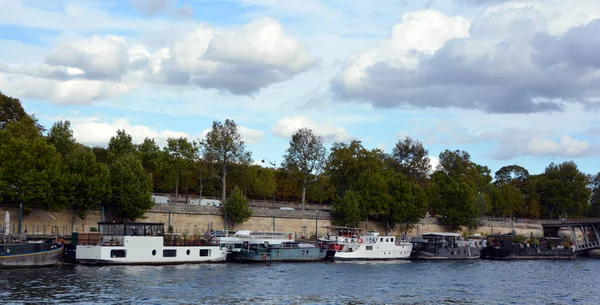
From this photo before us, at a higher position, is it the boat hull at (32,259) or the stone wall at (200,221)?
the stone wall at (200,221)

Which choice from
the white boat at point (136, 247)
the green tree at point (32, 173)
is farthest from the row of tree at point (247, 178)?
Result: the white boat at point (136, 247)

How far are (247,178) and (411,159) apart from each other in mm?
56651

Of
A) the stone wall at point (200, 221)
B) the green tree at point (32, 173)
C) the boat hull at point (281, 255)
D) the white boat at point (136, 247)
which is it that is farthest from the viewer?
the stone wall at point (200, 221)

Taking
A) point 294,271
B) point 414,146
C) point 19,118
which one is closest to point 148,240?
point 294,271

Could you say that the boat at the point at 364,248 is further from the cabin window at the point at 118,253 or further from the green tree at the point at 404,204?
the cabin window at the point at 118,253

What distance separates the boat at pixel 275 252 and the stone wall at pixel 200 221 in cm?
1639

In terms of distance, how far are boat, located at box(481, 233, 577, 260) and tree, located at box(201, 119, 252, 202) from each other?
41528 millimetres

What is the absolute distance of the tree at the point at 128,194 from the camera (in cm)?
9262

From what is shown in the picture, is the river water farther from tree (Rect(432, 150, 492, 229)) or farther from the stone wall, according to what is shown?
tree (Rect(432, 150, 492, 229))

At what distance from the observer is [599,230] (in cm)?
15812

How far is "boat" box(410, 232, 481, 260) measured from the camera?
106m

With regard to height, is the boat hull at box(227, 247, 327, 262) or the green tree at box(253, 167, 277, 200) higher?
the green tree at box(253, 167, 277, 200)

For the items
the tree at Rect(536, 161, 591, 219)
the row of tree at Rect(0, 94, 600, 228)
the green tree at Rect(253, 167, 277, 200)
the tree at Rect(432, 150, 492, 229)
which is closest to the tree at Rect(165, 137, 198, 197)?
the row of tree at Rect(0, 94, 600, 228)

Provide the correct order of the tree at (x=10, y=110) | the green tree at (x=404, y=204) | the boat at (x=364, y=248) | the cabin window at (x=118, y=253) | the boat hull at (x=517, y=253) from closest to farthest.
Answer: the cabin window at (x=118, y=253)
the boat at (x=364, y=248)
the tree at (x=10, y=110)
the boat hull at (x=517, y=253)
the green tree at (x=404, y=204)
